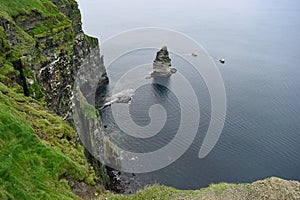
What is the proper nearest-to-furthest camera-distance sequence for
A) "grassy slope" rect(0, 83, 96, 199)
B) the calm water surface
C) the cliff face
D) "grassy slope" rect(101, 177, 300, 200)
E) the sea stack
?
"grassy slope" rect(0, 83, 96, 199), "grassy slope" rect(101, 177, 300, 200), the cliff face, the calm water surface, the sea stack

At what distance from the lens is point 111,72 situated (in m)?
118

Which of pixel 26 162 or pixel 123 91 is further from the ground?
pixel 26 162

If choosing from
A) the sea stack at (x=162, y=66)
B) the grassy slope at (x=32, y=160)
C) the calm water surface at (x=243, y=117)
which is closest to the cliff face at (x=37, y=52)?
the grassy slope at (x=32, y=160)

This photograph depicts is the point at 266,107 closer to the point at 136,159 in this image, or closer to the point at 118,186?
the point at 136,159

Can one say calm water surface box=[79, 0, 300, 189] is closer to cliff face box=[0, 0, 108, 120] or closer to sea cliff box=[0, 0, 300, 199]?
sea cliff box=[0, 0, 300, 199]

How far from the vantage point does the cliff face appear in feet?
105

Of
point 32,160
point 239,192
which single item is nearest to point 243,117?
point 239,192

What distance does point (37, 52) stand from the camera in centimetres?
3878

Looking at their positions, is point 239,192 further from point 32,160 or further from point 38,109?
point 38,109

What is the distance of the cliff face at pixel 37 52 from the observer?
31.9m

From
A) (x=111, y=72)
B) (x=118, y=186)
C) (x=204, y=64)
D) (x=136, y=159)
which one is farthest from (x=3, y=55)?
(x=204, y=64)

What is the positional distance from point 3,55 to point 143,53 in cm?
11025

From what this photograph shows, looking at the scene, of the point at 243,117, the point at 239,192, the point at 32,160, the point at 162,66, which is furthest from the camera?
the point at 162,66

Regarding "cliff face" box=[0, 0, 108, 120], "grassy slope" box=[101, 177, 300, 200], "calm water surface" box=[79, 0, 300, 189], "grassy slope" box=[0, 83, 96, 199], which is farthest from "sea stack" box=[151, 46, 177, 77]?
"grassy slope" box=[0, 83, 96, 199]
